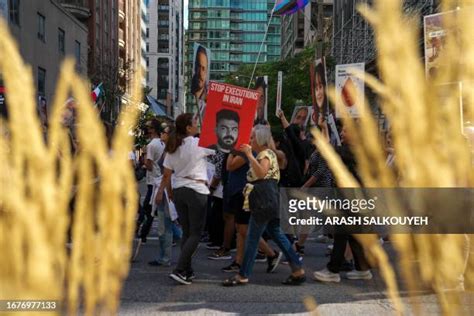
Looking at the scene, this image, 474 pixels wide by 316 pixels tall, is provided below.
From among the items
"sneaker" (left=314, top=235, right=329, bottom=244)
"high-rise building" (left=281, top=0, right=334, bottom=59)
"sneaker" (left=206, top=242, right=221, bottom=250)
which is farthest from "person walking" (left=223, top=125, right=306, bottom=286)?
"high-rise building" (left=281, top=0, right=334, bottom=59)

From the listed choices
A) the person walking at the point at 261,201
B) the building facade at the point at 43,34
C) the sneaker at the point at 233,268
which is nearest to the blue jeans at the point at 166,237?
the sneaker at the point at 233,268

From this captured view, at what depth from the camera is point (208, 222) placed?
9766mm

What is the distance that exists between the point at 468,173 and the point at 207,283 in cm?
573

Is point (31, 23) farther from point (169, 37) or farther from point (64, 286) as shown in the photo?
point (169, 37)

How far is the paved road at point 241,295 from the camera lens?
5590 millimetres

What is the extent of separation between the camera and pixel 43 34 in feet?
99.5

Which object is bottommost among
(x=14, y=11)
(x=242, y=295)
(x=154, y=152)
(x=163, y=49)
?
(x=242, y=295)

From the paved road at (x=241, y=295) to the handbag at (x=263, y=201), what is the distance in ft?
2.31

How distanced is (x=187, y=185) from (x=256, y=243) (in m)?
0.87


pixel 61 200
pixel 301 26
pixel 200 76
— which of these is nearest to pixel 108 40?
pixel 301 26

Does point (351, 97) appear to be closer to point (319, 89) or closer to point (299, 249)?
point (299, 249)

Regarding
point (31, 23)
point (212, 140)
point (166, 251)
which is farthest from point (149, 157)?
point (31, 23)

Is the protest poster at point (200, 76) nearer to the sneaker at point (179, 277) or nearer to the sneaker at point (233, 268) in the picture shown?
the sneaker at point (233, 268)

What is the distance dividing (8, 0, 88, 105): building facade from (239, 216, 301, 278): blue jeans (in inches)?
748
